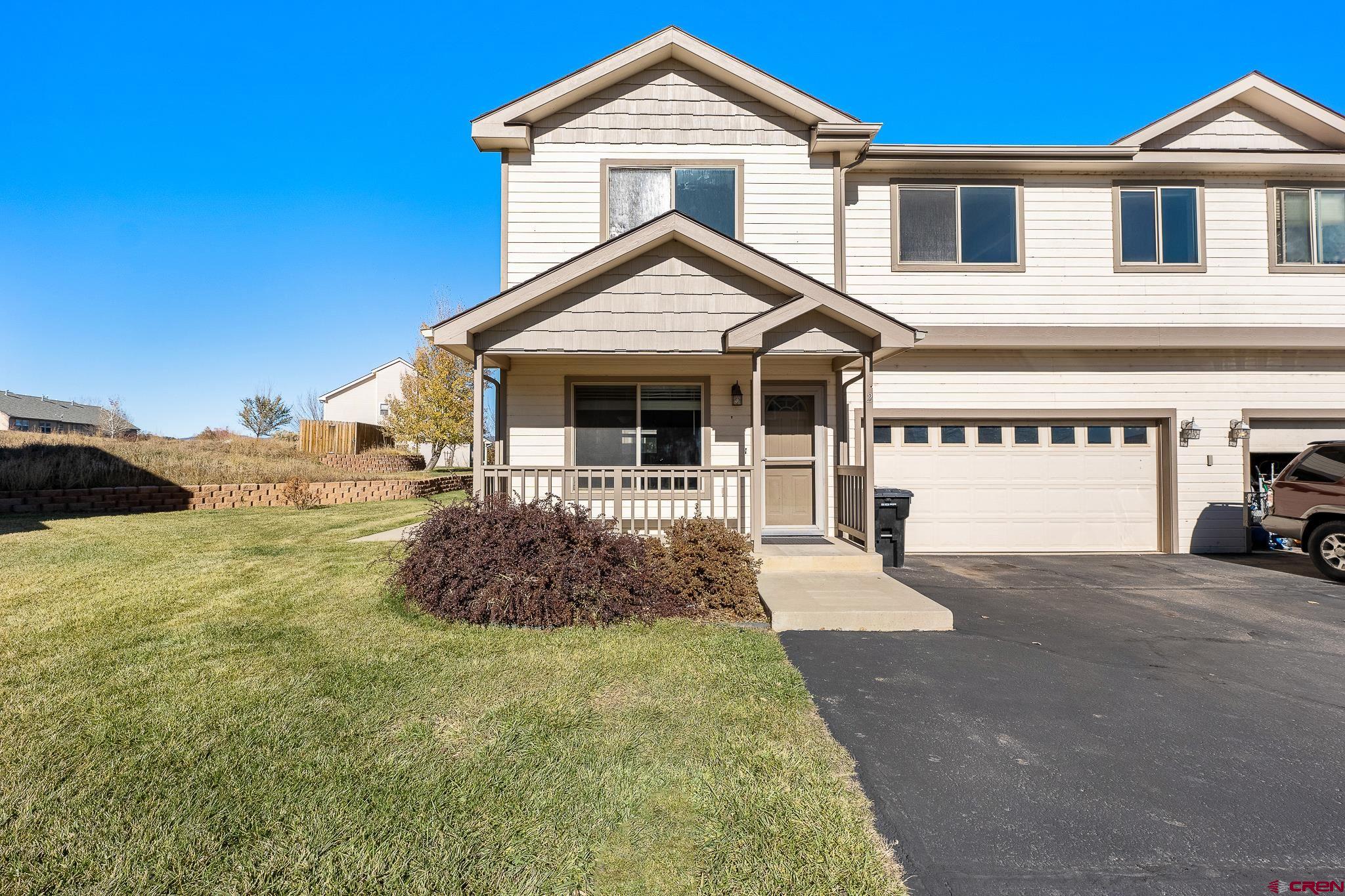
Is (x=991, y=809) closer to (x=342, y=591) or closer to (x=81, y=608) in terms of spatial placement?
(x=342, y=591)

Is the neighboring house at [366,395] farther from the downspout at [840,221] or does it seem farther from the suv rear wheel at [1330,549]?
the suv rear wheel at [1330,549]

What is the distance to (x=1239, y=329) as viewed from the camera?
9.09 metres

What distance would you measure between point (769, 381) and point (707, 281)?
2.28 meters

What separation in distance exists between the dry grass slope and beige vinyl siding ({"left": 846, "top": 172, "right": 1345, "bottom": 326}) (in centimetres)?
1493

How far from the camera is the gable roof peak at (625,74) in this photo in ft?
28.7

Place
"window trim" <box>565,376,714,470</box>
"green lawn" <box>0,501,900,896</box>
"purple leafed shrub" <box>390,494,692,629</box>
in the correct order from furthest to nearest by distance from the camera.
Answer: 1. "window trim" <box>565,376,714,470</box>
2. "purple leafed shrub" <box>390,494,692,629</box>
3. "green lawn" <box>0,501,900,896</box>

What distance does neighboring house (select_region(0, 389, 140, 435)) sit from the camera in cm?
4091

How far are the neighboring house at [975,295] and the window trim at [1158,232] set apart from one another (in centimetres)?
4

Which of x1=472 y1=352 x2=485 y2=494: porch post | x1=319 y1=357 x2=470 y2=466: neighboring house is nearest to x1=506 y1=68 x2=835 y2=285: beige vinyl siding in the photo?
x1=472 y1=352 x2=485 y2=494: porch post

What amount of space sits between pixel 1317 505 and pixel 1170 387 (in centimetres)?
256

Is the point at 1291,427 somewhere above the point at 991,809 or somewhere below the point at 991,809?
above

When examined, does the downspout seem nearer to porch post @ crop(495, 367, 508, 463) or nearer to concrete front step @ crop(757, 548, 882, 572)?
concrete front step @ crop(757, 548, 882, 572)

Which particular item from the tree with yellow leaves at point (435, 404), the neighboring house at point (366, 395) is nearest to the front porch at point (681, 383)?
the tree with yellow leaves at point (435, 404)

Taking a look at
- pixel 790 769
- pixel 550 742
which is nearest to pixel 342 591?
pixel 550 742
